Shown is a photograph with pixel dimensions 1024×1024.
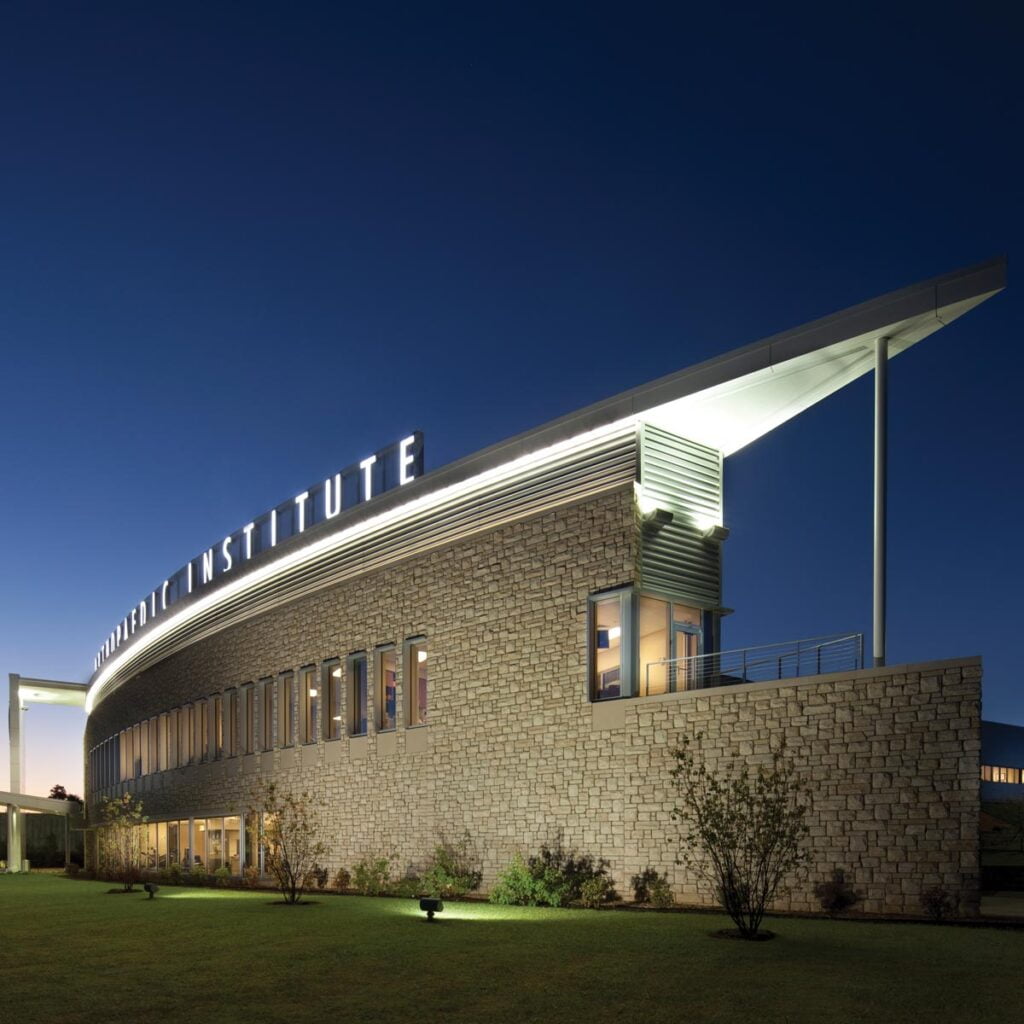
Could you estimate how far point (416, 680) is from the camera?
26.5 m

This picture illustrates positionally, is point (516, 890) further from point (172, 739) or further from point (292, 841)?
point (172, 739)

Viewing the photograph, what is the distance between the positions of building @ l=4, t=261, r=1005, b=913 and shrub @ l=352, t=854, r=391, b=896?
18.3 inches

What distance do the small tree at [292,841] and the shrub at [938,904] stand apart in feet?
37.7

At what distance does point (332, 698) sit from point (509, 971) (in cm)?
1912

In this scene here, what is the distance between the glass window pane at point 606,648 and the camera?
21.3 m

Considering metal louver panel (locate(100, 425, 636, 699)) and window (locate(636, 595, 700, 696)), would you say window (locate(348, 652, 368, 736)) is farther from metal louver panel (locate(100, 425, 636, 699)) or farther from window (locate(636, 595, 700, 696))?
window (locate(636, 595, 700, 696))

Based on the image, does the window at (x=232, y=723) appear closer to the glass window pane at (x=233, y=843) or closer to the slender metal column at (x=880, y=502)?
the glass window pane at (x=233, y=843)

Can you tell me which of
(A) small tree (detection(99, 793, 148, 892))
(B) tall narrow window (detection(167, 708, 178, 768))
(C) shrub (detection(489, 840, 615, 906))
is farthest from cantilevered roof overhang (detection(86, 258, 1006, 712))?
(A) small tree (detection(99, 793, 148, 892))

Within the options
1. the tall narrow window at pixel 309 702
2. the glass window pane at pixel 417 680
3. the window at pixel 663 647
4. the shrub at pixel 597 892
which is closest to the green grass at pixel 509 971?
the shrub at pixel 597 892

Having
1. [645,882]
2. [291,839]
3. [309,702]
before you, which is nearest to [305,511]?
[309,702]

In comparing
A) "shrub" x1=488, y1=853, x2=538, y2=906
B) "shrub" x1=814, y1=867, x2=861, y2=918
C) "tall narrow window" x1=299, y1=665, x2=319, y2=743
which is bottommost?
"shrub" x1=488, y1=853, x2=538, y2=906

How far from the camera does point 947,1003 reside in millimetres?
9211

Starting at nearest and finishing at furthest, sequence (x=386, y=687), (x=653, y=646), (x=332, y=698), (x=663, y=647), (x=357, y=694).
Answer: (x=653, y=646)
(x=663, y=647)
(x=386, y=687)
(x=357, y=694)
(x=332, y=698)

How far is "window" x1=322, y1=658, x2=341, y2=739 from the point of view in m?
29.4
